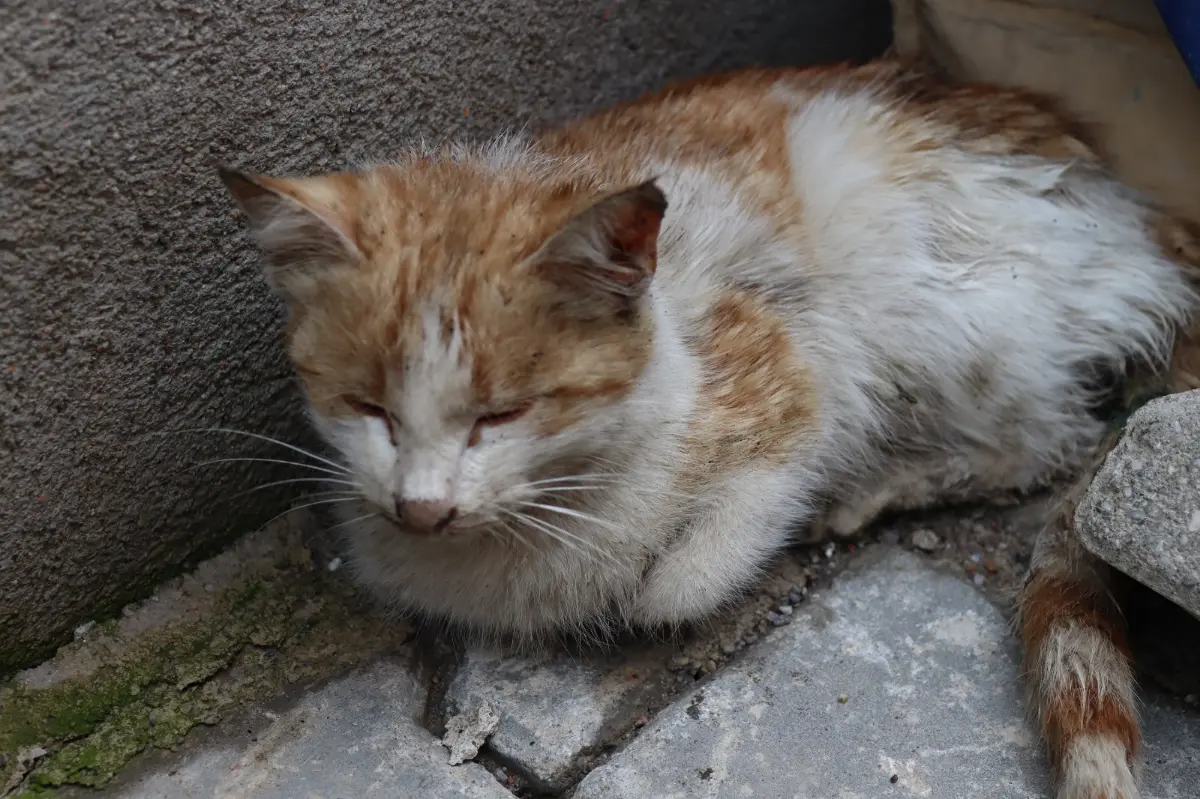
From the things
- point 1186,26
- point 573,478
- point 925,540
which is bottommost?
point 925,540

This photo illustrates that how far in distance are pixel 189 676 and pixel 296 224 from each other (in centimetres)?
83

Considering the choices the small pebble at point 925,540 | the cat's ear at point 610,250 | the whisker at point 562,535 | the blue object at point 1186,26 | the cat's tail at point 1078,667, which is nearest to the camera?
the cat's ear at point 610,250

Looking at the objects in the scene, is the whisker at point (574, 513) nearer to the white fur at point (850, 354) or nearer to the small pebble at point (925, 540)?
the white fur at point (850, 354)

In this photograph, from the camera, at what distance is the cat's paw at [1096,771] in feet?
4.85

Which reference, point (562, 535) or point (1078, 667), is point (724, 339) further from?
point (1078, 667)

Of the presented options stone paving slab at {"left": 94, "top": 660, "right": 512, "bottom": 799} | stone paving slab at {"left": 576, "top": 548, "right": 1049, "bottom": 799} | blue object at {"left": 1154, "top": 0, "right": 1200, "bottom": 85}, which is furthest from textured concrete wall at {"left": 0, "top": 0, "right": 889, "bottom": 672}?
blue object at {"left": 1154, "top": 0, "right": 1200, "bottom": 85}

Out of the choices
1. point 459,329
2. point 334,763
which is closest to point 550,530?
point 459,329

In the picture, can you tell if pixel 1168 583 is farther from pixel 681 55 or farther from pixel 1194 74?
pixel 681 55

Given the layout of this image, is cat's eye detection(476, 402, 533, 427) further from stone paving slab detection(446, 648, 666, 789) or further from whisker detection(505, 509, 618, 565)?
stone paving slab detection(446, 648, 666, 789)

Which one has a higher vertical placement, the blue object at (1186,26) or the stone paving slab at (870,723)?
the blue object at (1186,26)

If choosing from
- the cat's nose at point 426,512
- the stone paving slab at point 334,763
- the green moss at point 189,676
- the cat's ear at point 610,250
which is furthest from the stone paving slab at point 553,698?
the cat's ear at point 610,250

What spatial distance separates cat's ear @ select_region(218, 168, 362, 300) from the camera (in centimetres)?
148

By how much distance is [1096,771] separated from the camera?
1.50 metres

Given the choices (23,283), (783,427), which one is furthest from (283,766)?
(783,427)
